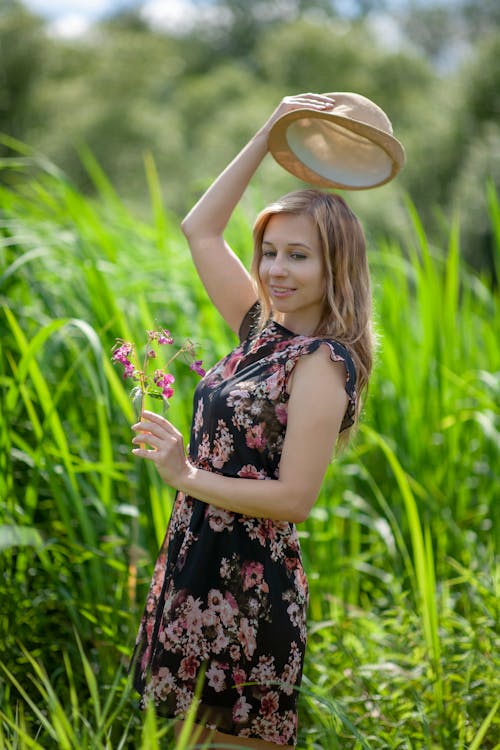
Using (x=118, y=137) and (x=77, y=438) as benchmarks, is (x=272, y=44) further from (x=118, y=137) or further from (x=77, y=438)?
(x=77, y=438)

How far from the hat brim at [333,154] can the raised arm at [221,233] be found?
4cm

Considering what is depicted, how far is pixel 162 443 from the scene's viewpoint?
1.27 m

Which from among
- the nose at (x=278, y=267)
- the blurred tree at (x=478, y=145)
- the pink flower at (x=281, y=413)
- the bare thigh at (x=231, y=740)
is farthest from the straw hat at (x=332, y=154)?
the blurred tree at (x=478, y=145)

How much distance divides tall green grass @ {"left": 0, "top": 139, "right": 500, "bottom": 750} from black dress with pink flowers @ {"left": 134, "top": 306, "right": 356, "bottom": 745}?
114mm

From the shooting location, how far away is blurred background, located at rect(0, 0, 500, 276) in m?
11.4

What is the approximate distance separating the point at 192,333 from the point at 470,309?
1.27 m

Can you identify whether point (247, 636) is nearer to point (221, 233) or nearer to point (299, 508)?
point (299, 508)

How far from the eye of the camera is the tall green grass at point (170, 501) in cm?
179

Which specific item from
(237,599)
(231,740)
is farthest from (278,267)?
(231,740)

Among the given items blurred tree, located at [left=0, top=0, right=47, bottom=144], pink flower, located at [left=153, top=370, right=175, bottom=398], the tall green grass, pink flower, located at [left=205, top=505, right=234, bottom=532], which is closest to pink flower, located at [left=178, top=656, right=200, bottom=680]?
the tall green grass

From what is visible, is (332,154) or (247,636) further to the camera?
(332,154)

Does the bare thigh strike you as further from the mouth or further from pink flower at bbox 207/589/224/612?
the mouth

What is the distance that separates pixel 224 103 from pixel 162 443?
21.6m

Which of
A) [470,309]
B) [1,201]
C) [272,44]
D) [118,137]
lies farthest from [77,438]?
[272,44]
